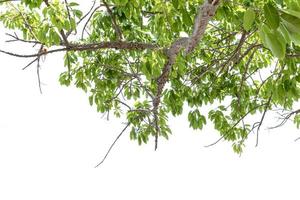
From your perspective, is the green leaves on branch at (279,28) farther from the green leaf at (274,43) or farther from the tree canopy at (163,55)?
the tree canopy at (163,55)

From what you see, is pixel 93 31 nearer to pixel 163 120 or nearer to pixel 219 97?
pixel 163 120

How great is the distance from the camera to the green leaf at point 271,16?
50cm

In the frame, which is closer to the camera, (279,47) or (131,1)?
(279,47)

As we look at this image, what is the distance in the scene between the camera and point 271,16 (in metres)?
0.50

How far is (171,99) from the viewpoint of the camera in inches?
127

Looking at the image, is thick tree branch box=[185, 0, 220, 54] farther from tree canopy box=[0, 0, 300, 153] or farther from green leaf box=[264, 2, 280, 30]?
green leaf box=[264, 2, 280, 30]

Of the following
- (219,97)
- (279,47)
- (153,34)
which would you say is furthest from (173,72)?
(279,47)

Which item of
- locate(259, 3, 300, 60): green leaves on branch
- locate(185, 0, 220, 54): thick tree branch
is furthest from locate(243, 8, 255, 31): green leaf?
locate(185, 0, 220, 54): thick tree branch

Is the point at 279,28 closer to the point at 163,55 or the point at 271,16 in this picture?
the point at 271,16

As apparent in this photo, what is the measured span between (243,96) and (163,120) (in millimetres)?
826

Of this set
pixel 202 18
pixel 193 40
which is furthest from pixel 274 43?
pixel 193 40

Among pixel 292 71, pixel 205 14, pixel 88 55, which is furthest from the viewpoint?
pixel 88 55

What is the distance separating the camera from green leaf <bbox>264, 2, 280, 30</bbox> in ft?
1.65

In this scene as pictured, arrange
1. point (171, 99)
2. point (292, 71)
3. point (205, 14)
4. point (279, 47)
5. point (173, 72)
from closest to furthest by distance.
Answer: point (279, 47) < point (205, 14) < point (292, 71) < point (173, 72) < point (171, 99)
